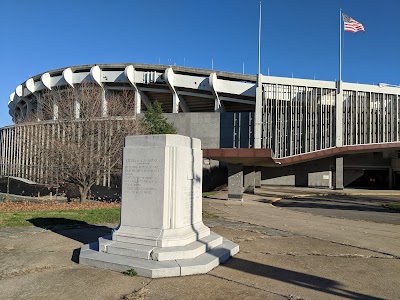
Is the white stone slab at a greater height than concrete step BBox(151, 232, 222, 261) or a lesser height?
greater

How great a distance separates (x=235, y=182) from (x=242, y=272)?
16649mm

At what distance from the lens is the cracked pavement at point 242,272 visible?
502cm

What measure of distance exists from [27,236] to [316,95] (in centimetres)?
3478

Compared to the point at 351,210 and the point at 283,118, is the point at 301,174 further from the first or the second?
the point at 351,210

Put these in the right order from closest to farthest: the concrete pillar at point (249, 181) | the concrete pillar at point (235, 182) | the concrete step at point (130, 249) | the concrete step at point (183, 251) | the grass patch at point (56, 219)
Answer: the concrete step at point (183, 251), the concrete step at point (130, 249), the grass patch at point (56, 219), the concrete pillar at point (235, 182), the concrete pillar at point (249, 181)

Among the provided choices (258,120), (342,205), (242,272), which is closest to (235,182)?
(342,205)

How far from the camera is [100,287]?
17.0 feet

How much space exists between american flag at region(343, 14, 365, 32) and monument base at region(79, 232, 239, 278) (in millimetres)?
32223

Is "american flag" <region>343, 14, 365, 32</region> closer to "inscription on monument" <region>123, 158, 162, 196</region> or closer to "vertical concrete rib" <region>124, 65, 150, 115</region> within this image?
"vertical concrete rib" <region>124, 65, 150, 115</region>

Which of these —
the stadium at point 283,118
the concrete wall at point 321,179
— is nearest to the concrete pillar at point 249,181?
the stadium at point 283,118

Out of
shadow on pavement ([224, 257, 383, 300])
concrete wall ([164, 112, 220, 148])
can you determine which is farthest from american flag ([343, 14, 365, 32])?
shadow on pavement ([224, 257, 383, 300])

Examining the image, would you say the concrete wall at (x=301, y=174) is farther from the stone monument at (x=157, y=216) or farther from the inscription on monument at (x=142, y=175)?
the inscription on monument at (x=142, y=175)

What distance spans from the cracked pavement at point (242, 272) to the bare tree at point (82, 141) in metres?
7.60

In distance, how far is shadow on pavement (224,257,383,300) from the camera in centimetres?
514
